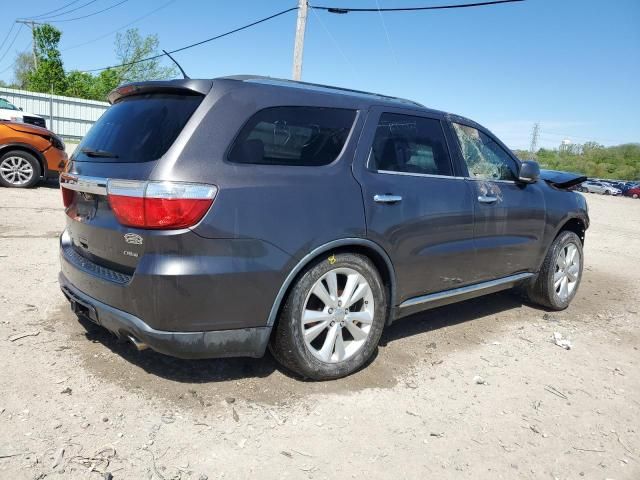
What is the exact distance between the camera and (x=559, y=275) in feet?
16.8

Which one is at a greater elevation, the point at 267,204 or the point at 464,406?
the point at 267,204

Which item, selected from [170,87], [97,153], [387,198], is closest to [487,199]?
[387,198]

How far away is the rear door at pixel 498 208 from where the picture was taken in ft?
13.3

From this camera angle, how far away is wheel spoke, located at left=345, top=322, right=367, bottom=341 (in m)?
3.22

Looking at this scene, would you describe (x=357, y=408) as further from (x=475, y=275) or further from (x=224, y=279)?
(x=475, y=275)

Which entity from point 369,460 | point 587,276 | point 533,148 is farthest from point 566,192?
point 533,148

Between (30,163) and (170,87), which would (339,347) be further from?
(30,163)

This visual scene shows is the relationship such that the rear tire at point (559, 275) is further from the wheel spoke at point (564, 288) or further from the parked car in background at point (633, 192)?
the parked car in background at point (633, 192)

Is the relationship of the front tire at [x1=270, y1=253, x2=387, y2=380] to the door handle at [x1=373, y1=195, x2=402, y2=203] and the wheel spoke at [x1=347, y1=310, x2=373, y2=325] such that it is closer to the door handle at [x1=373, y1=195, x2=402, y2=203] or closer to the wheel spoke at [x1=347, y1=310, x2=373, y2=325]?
the wheel spoke at [x1=347, y1=310, x2=373, y2=325]

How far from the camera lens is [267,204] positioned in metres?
2.73

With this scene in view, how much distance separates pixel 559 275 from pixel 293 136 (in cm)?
347

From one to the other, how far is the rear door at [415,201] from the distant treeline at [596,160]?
75.3 meters

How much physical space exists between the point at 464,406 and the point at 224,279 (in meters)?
1.63

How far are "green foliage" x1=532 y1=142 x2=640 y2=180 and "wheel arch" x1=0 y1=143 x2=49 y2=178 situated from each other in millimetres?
72956
